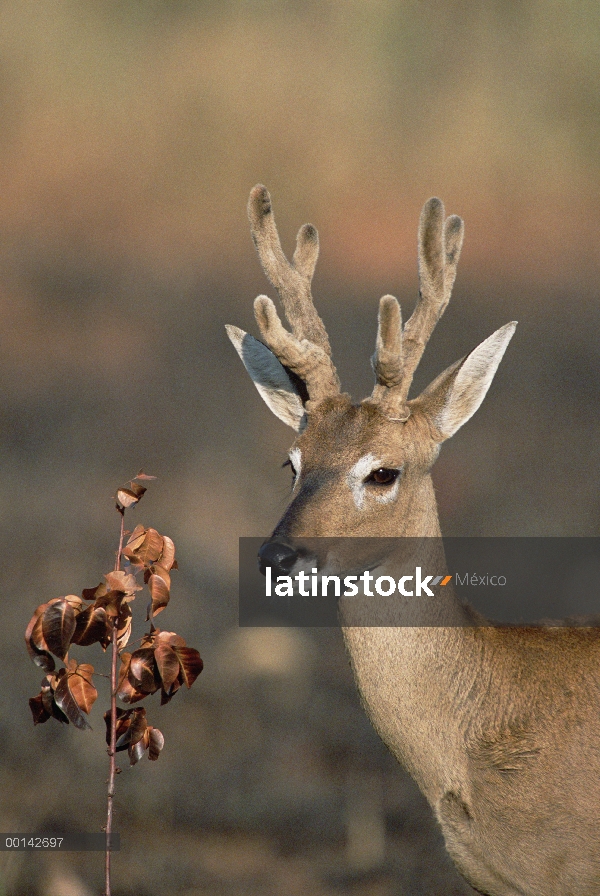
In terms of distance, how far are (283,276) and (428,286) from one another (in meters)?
0.51

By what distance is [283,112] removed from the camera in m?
6.78

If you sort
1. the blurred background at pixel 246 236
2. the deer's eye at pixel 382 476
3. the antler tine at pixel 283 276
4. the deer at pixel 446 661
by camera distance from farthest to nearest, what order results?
the blurred background at pixel 246 236 → the antler tine at pixel 283 276 → the deer's eye at pixel 382 476 → the deer at pixel 446 661

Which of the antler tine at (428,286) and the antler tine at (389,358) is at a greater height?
the antler tine at (428,286)

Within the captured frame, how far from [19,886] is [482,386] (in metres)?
3.19

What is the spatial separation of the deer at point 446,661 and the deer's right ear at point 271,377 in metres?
0.20

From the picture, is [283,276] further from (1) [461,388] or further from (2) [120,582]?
(2) [120,582]

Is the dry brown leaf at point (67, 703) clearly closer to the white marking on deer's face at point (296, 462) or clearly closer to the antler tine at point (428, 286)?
the white marking on deer's face at point (296, 462)

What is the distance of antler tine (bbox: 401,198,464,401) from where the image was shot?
3.35 meters

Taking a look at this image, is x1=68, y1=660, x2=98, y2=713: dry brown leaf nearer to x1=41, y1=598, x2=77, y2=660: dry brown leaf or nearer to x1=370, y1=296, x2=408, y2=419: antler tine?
x1=41, y1=598, x2=77, y2=660: dry brown leaf

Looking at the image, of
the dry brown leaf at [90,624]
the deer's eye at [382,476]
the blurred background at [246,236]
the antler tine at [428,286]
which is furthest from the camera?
the blurred background at [246,236]

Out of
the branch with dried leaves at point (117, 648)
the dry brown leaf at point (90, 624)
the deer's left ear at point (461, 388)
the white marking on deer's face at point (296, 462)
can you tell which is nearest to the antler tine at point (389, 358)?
the deer's left ear at point (461, 388)

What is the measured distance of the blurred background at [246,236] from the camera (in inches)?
263

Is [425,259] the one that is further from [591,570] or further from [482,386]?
[591,570]

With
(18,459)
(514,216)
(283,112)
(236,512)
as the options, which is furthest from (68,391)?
(514,216)
